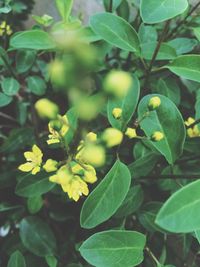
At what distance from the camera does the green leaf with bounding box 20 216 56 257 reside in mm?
1044

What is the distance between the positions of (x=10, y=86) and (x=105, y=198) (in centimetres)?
45

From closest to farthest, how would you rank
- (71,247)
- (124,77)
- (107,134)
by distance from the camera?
(124,77) → (107,134) → (71,247)

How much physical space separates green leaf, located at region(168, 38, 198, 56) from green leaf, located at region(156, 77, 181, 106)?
8 centimetres

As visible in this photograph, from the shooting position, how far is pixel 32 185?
91 cm

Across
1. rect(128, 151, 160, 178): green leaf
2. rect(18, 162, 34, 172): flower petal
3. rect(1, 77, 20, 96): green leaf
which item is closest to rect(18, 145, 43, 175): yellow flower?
rect(18, 162, 34, 172): flower petal

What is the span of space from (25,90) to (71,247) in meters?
0.54

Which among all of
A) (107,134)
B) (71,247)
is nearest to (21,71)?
(71,247)

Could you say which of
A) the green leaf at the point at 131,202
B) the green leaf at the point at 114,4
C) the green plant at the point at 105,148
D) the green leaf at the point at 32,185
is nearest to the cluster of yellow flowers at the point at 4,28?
the green plant at the point at 105,148

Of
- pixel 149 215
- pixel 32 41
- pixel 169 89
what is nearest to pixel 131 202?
pixel 149 215

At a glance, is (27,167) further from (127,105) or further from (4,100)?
(4,100)

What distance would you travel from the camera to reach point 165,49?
943mm

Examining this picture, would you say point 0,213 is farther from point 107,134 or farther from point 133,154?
point 107,134

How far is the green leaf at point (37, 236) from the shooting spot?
104 centimetres

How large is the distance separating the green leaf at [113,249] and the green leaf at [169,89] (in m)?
0.41
